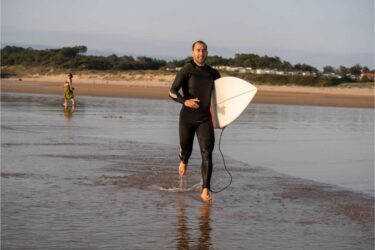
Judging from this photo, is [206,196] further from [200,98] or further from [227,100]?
[227,100]

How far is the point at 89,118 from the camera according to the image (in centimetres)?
1769

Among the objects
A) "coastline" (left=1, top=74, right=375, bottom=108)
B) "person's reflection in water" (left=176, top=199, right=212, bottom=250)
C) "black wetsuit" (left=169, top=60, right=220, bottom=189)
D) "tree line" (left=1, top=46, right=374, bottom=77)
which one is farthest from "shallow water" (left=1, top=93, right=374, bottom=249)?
"tree line" (left=1, top=46, right=374, bottom=77)

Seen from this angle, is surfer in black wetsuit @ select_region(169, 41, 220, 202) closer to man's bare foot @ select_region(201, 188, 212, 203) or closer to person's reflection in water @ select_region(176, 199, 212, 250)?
man's bare foot @ select_region(201, 188, 212, 203)

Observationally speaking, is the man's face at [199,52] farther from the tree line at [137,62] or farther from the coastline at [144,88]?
the tree line at [137,62]

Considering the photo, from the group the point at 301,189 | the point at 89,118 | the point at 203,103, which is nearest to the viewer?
the point at 203,103

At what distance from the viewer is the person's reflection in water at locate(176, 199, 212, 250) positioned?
5.18 m

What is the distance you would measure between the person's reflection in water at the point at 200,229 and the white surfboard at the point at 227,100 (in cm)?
121

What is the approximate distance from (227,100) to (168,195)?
1288mm

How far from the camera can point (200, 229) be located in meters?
5.68

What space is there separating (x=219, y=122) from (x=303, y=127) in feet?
31.5

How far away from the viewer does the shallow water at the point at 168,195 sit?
5.41m

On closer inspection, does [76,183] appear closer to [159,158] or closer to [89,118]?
[159,158]

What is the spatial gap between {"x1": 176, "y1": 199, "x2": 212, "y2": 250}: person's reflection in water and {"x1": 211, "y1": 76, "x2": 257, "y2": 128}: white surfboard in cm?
121

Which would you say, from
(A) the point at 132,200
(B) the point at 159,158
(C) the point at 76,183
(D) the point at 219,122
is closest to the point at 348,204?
(D) the point at 219,122
